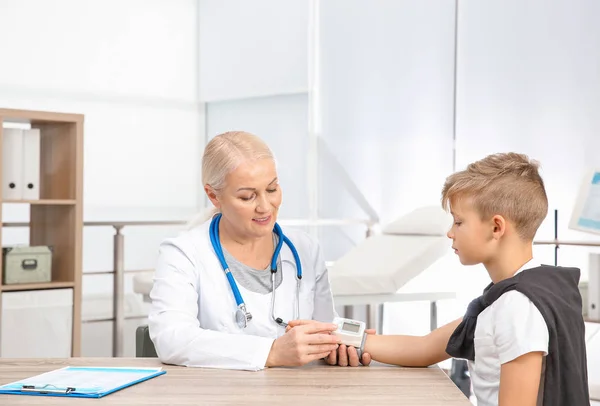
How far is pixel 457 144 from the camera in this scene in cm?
457

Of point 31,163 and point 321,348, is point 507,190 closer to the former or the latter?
point 321,348

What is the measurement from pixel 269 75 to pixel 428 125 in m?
2.40

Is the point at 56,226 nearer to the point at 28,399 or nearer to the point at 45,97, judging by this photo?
the point at 28,399

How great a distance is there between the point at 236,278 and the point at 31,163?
224 centimetres

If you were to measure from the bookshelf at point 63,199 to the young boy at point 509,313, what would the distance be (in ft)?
8.05

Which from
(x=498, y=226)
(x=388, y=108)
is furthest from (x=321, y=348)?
(x=388, y=108)

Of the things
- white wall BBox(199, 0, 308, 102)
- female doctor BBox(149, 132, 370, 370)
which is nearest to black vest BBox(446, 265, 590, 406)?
female doctor BBox(149, 132, 370, 370)

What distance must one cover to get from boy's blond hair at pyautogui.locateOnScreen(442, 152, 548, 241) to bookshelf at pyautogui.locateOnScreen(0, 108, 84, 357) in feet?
8.48

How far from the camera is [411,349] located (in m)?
1.60

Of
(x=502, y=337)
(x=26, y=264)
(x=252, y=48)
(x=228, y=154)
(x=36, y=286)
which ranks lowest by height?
(x=36, y=286)

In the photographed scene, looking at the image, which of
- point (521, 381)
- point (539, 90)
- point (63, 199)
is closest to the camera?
point (521, 381)

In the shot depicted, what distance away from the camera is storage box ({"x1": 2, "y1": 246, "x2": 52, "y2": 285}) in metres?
3.60

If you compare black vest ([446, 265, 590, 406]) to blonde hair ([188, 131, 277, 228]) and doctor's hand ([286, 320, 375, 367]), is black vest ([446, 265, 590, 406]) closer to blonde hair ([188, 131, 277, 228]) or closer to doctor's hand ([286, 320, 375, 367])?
doctor's hand ([286, 320, 375, 367])

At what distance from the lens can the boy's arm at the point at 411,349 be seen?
5.23ft
